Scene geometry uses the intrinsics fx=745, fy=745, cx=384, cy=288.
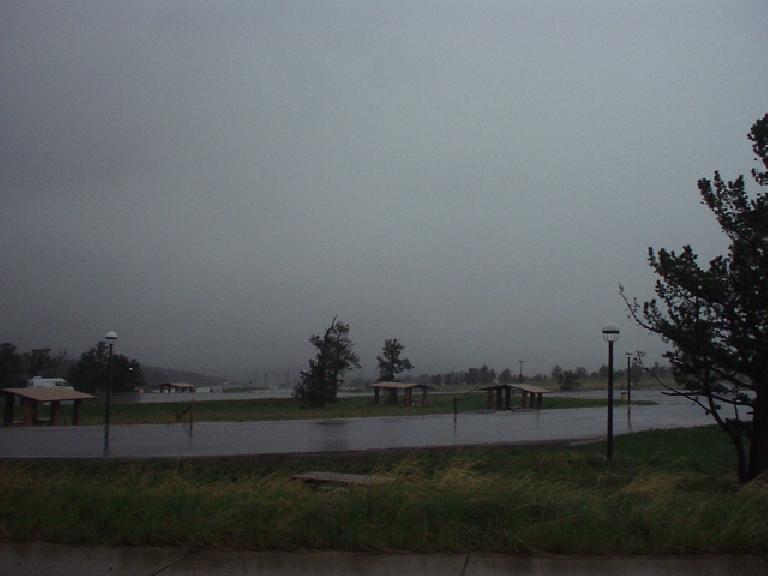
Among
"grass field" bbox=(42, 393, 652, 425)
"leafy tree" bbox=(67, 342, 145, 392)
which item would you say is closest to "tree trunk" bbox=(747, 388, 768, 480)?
"grass field" bbox=(42, 393, 652, 425)

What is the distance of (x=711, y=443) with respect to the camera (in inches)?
871

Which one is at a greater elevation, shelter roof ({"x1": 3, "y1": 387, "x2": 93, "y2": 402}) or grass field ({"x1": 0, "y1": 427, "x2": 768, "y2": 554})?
grass field ({"x1": 0, "y1": 427, "x2": 768, "y2": 554})

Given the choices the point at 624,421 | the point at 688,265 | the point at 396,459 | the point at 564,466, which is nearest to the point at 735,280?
the point at 688,265

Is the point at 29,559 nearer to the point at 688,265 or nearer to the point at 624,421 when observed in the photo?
the point at 688,265

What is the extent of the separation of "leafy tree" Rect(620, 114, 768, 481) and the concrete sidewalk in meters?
7.60

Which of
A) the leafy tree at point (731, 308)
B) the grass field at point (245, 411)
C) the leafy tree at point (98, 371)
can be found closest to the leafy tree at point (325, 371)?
the grass field at point (245, 411)

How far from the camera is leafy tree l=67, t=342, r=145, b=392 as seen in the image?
180 feet

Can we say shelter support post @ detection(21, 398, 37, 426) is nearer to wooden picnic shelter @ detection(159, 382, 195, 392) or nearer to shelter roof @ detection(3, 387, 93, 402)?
shelter roof @ detection(3, 387, 93, 402)

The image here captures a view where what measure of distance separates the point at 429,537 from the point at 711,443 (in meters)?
18.1

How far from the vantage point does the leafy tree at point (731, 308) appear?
42.9 ft

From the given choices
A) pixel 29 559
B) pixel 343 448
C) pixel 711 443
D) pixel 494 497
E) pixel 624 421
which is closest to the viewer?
pixel 29 559

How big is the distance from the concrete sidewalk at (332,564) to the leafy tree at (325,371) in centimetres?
3753

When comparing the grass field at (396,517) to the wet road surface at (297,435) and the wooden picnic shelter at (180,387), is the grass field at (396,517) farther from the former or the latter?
the wooden picnic shelter at (180,387)

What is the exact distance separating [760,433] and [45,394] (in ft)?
84.3
